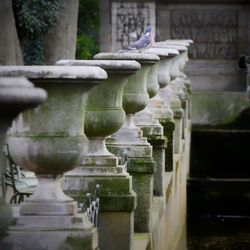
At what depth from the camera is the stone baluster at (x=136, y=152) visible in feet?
32.8

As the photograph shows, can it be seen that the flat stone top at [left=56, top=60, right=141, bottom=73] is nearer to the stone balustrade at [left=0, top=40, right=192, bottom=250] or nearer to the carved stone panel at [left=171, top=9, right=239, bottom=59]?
the stone balustrade at [left=0, top=40, right=192, bottom=250]

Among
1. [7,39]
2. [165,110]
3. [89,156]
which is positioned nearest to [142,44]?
[165,110]

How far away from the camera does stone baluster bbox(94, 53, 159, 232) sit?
9.98 m

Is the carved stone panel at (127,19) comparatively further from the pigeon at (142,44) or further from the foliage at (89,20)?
the pigeon at (142,44)

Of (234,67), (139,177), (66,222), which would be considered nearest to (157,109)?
(139,177)

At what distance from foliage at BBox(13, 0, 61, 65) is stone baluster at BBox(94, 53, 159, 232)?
10.9 metres

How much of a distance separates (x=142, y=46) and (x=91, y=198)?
477 cm

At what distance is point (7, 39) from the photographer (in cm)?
1867

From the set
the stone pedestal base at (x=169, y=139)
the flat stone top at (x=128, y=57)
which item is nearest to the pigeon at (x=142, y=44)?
the stone pedestal base at (x=169, y=139)

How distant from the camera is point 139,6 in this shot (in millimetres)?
31750

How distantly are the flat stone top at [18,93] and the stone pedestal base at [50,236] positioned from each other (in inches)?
67.1

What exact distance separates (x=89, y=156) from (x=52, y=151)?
69.9 inches

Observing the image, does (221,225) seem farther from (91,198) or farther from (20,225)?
(20,225)

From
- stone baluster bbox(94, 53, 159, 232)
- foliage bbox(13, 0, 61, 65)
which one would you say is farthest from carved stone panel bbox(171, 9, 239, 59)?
stone baluster bbox(94, 53, 159, 232)
